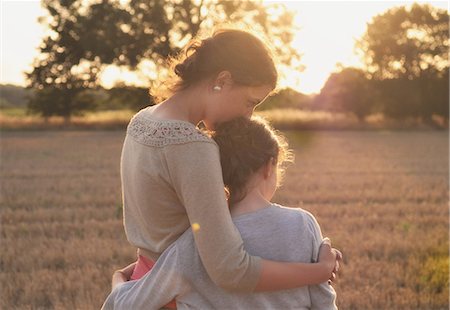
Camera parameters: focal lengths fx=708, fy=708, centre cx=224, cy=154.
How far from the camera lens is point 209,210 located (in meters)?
2.30

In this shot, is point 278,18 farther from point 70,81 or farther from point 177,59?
point 177,59

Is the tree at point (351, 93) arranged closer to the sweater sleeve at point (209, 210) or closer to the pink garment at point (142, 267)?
the pink garment at point (142, 267)

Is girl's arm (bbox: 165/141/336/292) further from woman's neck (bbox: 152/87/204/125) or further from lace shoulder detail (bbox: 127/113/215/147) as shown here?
woman's neck (bbox: 152/87/204/125)

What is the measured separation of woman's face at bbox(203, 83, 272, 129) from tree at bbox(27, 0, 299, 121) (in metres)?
32.1

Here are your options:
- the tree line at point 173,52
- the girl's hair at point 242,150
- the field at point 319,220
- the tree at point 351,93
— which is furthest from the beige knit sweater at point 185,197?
the tree at point 351,93

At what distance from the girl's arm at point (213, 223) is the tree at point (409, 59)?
38.3 meters

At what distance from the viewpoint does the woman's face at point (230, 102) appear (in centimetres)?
254

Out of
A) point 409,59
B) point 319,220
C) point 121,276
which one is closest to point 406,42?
point 409,59

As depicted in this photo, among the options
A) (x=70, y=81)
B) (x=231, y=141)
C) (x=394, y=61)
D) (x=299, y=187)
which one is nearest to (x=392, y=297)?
(x=231, y=141)

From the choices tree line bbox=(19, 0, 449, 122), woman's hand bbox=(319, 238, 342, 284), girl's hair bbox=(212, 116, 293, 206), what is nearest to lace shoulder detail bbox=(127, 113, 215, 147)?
girl's hair bbox=(212, 116, 293, 206)

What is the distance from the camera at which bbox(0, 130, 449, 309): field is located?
17.9ft

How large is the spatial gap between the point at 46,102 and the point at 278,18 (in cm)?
1278

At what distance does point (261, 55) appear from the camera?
2518 millimetres

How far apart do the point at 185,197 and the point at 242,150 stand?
0.31 m
